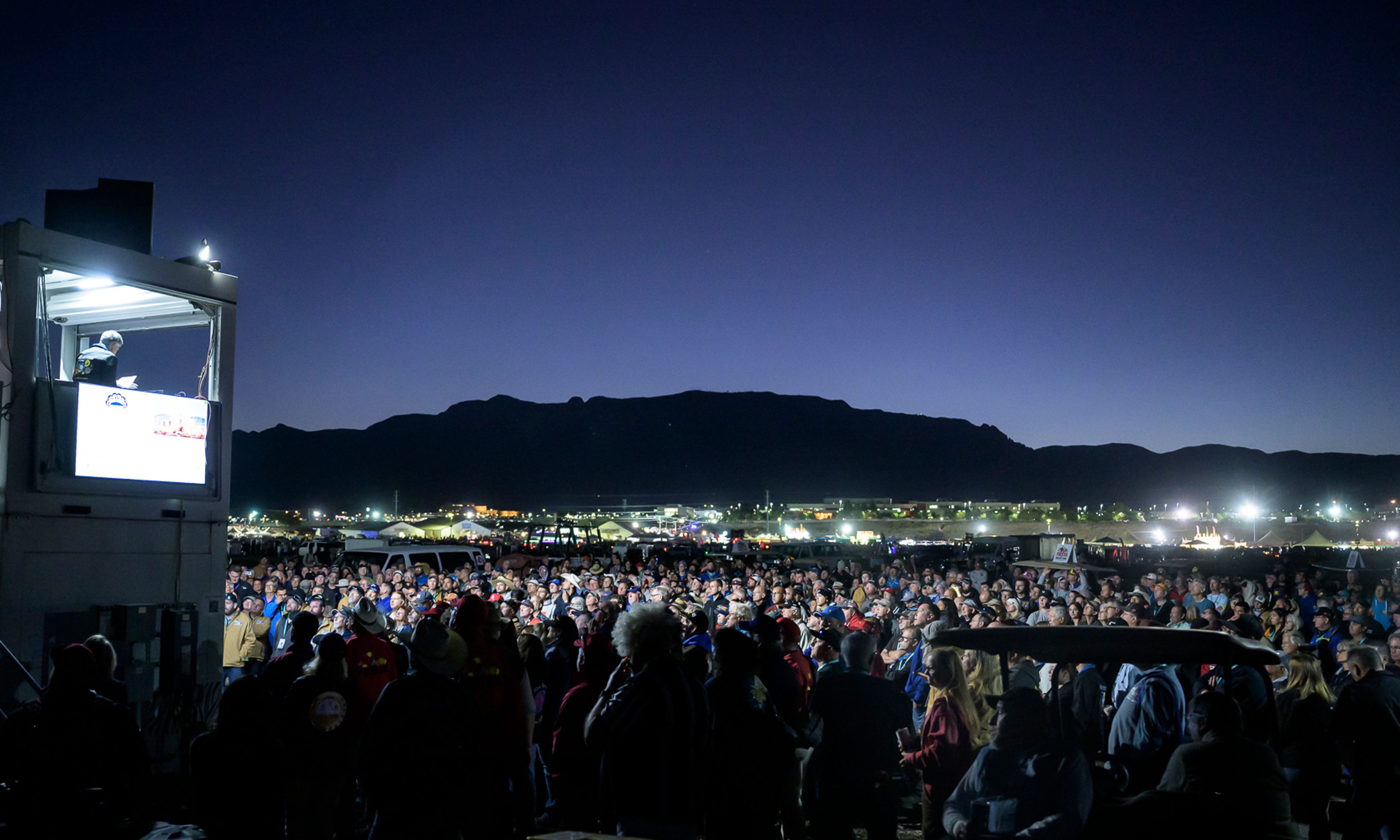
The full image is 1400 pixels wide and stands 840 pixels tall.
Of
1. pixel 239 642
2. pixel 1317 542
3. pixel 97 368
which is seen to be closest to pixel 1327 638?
pixel 239 642

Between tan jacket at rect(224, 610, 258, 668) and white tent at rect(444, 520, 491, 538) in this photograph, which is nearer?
tan jacket at rect(224, 610, 258, 668)

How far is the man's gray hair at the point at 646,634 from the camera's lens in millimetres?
4328

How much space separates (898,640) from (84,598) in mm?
9011

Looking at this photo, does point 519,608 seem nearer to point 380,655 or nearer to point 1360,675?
Result: point 380,655

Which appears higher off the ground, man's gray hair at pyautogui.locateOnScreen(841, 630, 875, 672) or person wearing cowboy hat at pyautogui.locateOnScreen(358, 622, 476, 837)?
man's gray hair at pyautogui.locateOnScreen(841, 630, 875, 672)

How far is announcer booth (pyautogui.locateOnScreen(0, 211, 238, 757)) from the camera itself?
9.07 metres

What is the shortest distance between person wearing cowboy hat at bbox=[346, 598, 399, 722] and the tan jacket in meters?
5.34

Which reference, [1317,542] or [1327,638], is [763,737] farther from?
[1317,542]

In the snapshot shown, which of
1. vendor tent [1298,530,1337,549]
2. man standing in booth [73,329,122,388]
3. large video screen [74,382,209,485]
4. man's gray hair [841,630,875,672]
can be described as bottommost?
vendor tent [1298,530,1337,549]

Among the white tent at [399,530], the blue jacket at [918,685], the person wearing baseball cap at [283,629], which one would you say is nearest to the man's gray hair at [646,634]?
the blue jacket at [918,685]

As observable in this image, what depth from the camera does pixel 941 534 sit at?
4151 inches

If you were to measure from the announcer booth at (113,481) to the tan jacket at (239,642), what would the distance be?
683mm

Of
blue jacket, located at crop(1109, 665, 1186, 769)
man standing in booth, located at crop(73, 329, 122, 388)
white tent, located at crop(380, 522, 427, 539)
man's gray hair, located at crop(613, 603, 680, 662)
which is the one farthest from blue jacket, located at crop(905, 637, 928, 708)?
white tent, located at crop(380, 522, 427, 539)

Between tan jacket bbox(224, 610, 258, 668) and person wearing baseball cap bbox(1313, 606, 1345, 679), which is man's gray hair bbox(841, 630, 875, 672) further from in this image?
tan jacket bbox(224, 610, 258, 668)
